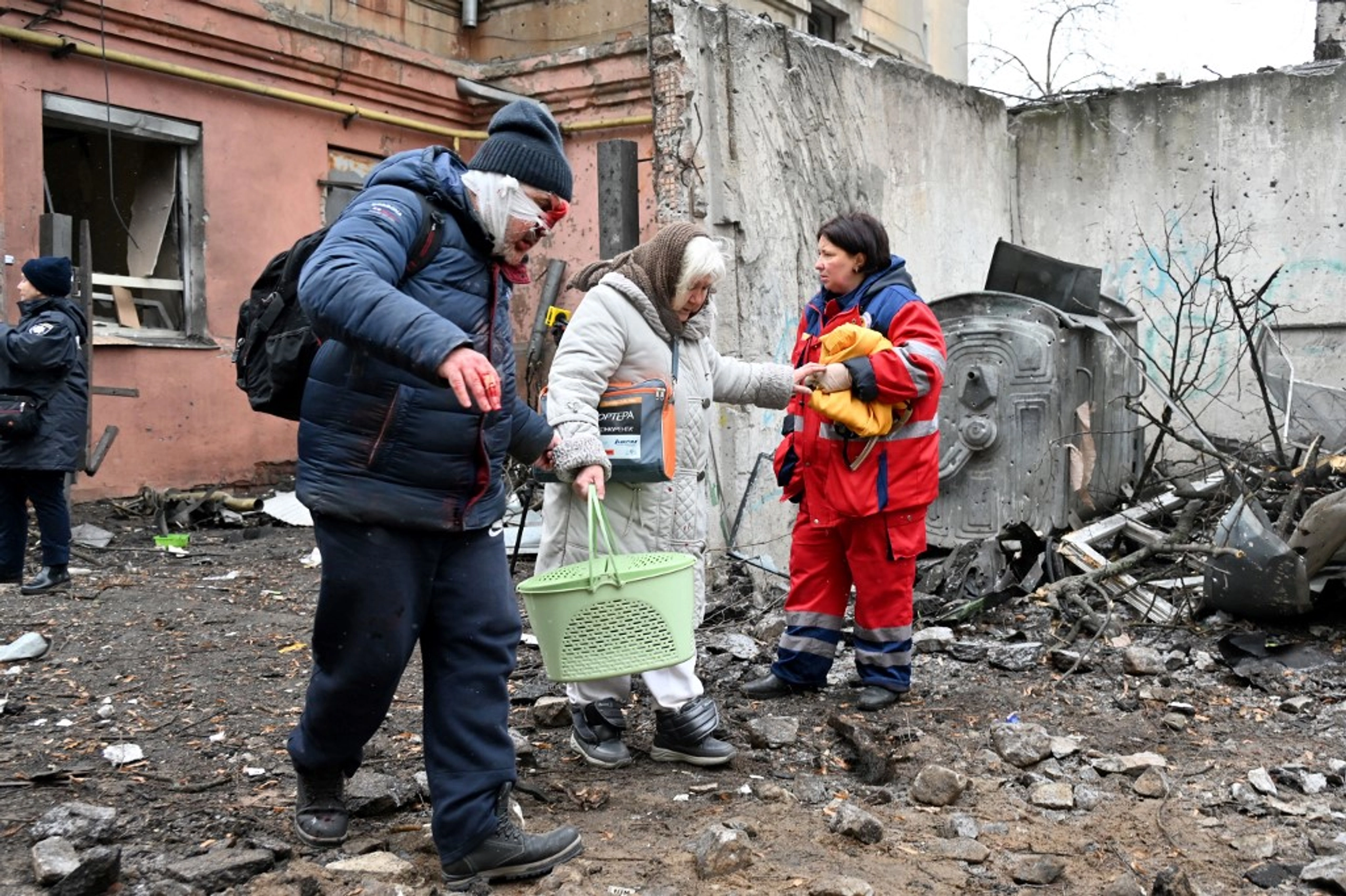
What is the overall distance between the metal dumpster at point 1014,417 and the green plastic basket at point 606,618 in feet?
10.9

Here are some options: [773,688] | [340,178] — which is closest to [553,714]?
[773,688]

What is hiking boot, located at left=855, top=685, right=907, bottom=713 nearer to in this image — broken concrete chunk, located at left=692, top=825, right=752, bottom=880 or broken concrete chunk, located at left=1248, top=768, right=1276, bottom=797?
broken concrete chunk, located at left=1248, top=768, right=1276, bottom=797

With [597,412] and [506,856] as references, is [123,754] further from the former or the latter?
[597,412]

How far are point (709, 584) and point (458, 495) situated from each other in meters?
3.59

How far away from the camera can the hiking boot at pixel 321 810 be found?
9.12 ft

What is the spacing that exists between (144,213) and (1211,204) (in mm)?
8027

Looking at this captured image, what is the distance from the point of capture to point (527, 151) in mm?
2594

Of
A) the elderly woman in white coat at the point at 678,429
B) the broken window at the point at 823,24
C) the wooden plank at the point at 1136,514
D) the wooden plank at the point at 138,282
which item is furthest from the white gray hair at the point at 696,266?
the broken window at the point at 823,24

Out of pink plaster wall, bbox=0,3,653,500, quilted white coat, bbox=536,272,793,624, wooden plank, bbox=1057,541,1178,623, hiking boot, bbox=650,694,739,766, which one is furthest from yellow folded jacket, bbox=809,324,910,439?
pink plaster wall, bbox=0,3,653,500

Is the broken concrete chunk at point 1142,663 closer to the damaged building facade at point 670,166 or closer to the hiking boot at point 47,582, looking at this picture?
the damaged building facade at point 670,166

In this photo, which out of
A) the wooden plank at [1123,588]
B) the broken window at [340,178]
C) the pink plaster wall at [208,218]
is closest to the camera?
the wooden plank at [1123,588]

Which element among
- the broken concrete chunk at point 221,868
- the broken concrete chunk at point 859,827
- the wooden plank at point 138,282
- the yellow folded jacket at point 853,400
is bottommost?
the broken concrete chunk at point 859,827

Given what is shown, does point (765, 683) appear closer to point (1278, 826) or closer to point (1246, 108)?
point (1278, 826)

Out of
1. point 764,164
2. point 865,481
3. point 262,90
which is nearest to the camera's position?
point 865,481
